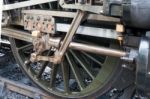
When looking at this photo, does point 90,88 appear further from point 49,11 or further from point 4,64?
point 4,64

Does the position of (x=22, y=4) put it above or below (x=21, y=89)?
above

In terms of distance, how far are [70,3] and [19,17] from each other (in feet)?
2.40

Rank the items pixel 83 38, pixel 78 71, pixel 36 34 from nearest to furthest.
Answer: pixel 36 34, pixel 83 38, pixel 78 71

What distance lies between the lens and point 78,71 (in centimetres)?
341

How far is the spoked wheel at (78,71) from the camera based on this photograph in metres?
3.04

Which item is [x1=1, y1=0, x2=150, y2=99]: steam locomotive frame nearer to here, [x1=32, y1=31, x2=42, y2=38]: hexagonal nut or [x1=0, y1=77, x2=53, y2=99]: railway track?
[x1=32, y1=31, x2=42, y2=38]: hexagonal nut

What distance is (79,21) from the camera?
2.73 m

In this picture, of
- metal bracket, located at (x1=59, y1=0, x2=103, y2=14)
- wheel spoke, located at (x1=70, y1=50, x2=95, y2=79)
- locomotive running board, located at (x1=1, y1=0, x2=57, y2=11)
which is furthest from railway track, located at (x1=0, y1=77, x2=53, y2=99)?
metal bracket, located at (x1=59, y1=0, x2=103, y2=14)

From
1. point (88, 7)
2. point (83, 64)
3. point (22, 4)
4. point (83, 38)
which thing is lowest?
point (83, 64)

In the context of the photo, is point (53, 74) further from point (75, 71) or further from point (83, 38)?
point (83, 38)

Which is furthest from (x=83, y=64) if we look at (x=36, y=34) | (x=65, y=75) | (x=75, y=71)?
(x=36, y=34)

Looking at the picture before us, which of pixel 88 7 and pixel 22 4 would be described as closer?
pixel 88 7

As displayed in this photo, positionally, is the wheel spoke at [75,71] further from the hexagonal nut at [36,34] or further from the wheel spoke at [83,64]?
the hexagonal nut at [36,34]

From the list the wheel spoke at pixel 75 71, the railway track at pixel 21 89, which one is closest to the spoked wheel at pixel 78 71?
the wheel spoke at pixel 75 71
